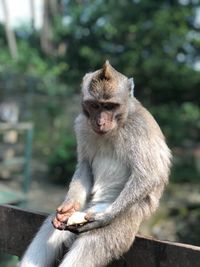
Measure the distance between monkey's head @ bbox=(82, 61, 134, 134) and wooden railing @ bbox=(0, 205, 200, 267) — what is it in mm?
711

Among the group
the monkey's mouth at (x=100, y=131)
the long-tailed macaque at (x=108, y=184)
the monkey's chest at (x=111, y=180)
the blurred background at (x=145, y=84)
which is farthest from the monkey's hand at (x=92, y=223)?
the blurred background at (x=145, y=84)

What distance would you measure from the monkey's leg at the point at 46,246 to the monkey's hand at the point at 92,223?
264 millimetres

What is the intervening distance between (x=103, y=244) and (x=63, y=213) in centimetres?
32

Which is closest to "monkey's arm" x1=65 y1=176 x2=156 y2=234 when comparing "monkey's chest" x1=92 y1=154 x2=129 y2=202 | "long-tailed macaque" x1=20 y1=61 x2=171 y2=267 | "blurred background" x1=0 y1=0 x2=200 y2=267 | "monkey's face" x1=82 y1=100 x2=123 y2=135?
"long-tailed macaque" x1=20 y1=61 x2=171 y2=267

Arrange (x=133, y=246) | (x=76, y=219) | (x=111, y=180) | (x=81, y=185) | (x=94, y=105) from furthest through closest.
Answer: (x=81, y=185)
(x=111, y=180)
(x=94, y=105)
(x=76, y=219)
(x=133, y=246)

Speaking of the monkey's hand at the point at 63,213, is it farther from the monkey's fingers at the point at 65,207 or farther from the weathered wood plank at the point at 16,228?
the weathered wood plank at the point at 16,228

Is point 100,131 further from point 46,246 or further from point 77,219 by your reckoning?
point 46,246

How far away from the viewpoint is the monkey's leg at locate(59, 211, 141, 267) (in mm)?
3098

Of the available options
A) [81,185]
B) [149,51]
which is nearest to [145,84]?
[149,51]

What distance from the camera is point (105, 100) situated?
335 cm

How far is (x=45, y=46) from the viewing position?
23438 millimetres

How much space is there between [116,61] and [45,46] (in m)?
11.9

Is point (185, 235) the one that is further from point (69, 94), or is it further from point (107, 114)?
point (69, 94)

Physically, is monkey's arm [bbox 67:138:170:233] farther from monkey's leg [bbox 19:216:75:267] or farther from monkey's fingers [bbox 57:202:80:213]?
monkey's leg [bbox 19:216:75:267]
